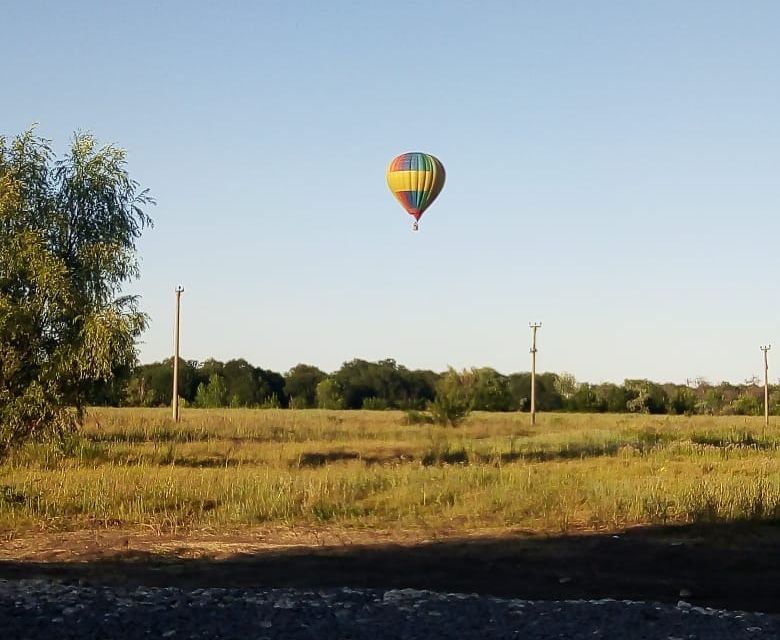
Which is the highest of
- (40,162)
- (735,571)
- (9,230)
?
(40,162)

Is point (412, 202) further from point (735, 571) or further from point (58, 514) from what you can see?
point (735, 571)

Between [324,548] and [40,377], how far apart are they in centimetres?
737

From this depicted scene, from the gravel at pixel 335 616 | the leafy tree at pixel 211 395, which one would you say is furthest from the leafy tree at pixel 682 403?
the gravel at pixel 335 616

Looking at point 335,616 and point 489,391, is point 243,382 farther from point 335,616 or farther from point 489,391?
point 335,616

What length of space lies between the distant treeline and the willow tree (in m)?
59.0

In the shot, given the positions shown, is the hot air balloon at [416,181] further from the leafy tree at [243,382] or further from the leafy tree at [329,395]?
the leafy tree at [329,395]

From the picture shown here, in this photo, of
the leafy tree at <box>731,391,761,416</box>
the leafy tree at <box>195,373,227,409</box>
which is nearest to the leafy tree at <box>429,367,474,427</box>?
the leafy tree at <box>195,373,227,409</box>

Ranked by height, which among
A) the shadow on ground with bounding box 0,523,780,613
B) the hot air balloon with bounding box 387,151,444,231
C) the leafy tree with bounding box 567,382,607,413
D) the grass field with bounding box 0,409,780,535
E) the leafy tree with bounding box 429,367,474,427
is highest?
the hot air balloon with bounding box 387,151,444,231

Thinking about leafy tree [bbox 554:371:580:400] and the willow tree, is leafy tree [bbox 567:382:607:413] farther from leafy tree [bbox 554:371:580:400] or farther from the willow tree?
the willow tree

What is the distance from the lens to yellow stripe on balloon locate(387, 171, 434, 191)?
122 feet

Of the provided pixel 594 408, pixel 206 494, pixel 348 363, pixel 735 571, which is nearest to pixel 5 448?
pixel 206 494

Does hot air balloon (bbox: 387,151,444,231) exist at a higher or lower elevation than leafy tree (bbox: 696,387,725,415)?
higher

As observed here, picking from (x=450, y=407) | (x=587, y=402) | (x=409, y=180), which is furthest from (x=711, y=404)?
(x=409, y=180)

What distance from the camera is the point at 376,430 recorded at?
150ft
